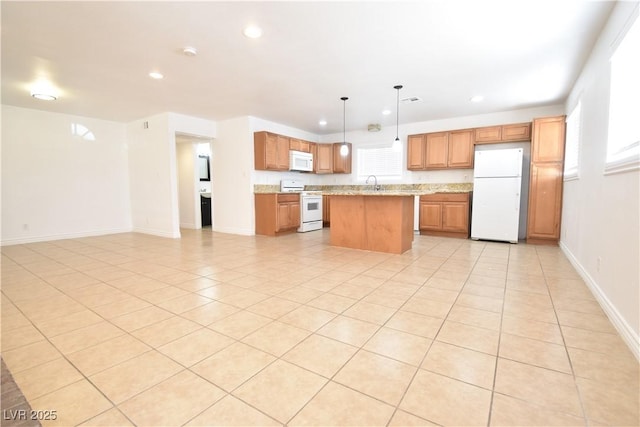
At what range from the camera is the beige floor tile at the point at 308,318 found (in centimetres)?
210

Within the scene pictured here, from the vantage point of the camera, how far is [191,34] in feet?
9.20

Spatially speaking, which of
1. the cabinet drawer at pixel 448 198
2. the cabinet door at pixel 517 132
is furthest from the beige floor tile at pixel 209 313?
the cabinet door at pixel 517 132

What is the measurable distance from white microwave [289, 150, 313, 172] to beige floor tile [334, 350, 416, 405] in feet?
17.7

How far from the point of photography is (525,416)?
48.9 inches

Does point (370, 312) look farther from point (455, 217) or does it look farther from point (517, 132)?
point (517, 132)

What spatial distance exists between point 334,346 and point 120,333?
1.49 metres

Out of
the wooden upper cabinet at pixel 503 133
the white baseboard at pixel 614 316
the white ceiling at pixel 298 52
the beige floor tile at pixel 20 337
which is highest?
the white ceiling at pixel 298 52

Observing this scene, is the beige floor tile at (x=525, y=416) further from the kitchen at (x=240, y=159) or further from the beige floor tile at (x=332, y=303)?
the beige floor tile at (x=332, y=303)

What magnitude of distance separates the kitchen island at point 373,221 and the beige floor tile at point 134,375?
10.9 feet

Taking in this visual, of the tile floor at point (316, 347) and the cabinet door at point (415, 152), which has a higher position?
the cabinet door at point (415, 152)

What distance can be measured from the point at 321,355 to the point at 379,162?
617 cm

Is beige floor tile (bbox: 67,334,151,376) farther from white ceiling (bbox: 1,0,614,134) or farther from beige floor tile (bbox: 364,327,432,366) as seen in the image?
white ceiling (bbox: 1,0,614,134)

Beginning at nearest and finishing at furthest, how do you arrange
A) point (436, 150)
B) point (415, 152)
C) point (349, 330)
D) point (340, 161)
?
point (349, 330), point (436, 150), point (415, 152), point (340, 161)

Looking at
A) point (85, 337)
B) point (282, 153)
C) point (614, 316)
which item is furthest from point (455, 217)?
point (85, 337)
